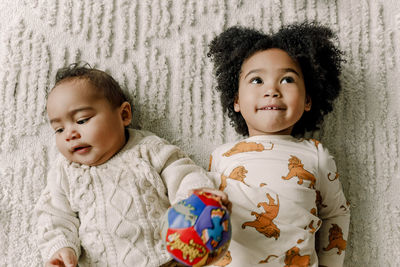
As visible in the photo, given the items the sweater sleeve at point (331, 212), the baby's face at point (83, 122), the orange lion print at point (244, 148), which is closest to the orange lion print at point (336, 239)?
the sweater sleeve at point (331, 212)

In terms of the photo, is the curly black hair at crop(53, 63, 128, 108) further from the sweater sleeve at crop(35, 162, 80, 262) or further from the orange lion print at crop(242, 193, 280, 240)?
the orange lion print at crop(242, 193, 280, 240)

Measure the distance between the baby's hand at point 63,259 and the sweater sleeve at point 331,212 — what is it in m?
0.57

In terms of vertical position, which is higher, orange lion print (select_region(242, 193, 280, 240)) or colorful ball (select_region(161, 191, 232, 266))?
colorful ball (select_region(161, 191, 232, 266))

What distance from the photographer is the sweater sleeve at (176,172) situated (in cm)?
85

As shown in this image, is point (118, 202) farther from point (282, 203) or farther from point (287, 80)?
point (287, 80)

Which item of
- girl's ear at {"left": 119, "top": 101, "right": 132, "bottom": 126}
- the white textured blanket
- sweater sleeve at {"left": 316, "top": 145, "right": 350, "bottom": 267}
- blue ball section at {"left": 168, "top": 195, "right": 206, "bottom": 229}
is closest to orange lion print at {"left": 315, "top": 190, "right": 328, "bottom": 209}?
sweater sleeve at {"left": 316, "top": 145, "right": 350, "bottom": 267}

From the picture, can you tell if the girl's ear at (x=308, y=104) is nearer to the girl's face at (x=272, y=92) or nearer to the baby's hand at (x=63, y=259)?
the girl's face at (x=272, y=92)

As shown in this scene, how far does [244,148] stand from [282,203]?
0.16 meters

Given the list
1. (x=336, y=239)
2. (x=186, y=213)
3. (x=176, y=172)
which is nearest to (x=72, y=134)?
(x=176, y=172)

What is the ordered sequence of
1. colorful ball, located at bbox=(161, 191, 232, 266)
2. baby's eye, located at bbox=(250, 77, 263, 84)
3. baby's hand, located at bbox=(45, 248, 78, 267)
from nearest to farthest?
colorful ball, located at bbox=(161, 191, 232, 266) → baby's hand, located at bbox=(45, 248, 78, 267) → baby's eye, located at bbox=(250, 77, 263, 84)

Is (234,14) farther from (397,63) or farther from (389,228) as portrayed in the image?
(389,228)

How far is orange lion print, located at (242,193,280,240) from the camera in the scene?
859 mm

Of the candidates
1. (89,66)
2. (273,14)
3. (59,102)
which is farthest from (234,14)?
(59,102)

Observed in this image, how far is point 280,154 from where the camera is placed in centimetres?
92
